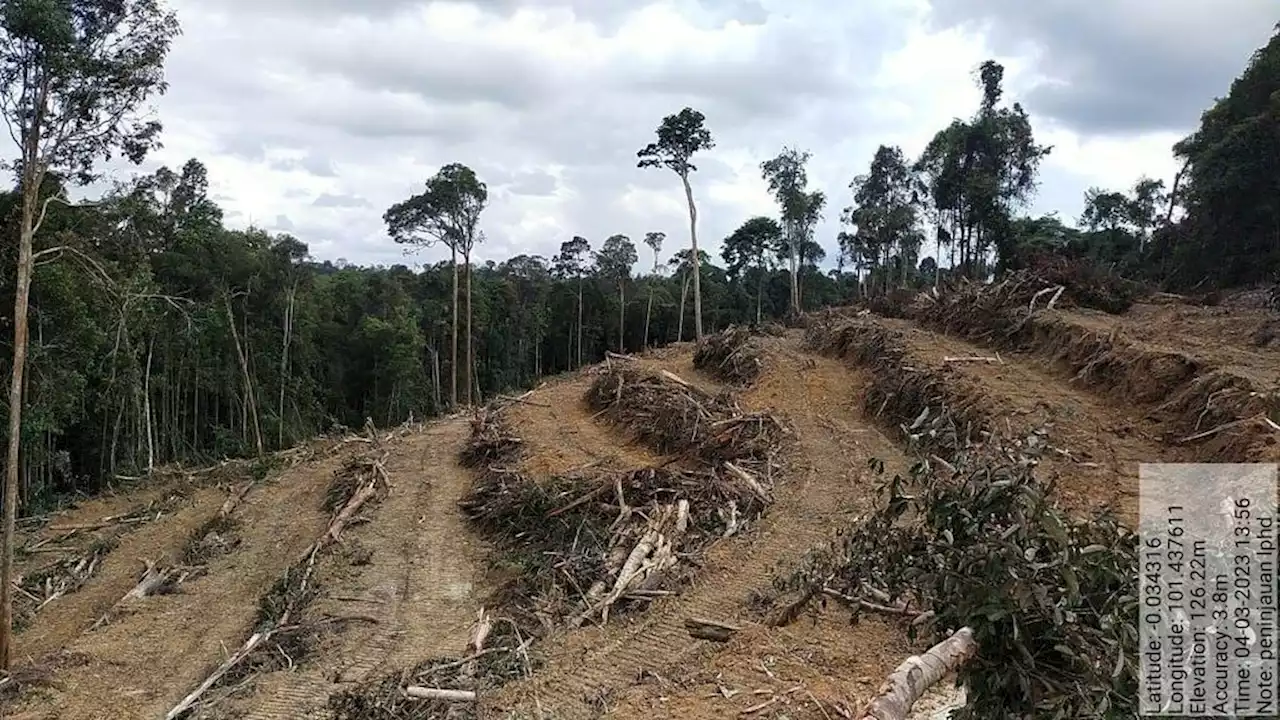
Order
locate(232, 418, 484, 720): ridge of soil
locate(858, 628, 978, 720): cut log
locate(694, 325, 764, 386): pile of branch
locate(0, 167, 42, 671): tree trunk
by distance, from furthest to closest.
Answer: locate(694, 325, 764, 386): pile of branch → locate(0, 167, 42, 671): tree trunk → locate(232, 418, 484, 720): ridge of soil → locate(858, 628, 978, 720): cut log

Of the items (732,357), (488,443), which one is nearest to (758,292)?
(732,357)

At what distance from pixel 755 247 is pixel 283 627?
134ft

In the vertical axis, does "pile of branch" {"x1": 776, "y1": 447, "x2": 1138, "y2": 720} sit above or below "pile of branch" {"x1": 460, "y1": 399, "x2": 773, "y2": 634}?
above

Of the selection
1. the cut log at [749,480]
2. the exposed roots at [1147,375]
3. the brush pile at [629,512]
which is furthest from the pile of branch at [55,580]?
the exposed roots at [1147,375]

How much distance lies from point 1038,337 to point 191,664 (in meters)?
13.2

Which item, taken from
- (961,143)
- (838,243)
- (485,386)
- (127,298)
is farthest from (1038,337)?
(485,386)

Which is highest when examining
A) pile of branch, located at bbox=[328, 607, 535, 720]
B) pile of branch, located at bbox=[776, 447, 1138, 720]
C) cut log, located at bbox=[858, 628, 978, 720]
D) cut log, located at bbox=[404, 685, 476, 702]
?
pile of branch, located at bbox=[776, 447, 1138, 720]

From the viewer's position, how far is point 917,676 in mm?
3154

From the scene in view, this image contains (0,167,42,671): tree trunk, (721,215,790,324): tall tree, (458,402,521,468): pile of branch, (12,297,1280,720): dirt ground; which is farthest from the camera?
(721,215,790,324): tall tree

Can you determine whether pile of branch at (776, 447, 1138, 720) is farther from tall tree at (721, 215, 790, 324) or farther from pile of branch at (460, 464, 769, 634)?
tall tree at (721, 215, 790, 324)

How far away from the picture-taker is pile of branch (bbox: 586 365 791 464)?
12.7m

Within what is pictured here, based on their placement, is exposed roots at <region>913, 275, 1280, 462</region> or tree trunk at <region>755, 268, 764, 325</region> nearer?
exposed roots at <region>913, 275, 1280, 462</region>

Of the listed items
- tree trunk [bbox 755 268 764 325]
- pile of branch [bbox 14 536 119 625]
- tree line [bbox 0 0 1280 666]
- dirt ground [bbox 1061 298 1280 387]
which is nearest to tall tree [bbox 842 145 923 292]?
tree line [bbox 0 0 1280 666]

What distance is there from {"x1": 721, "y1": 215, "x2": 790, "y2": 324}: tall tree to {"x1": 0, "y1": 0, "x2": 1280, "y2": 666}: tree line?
7.3 inches
